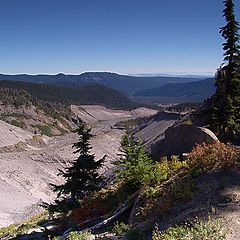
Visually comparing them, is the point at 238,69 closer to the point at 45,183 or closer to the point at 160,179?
the point at 160,179

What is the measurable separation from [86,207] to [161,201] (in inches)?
280

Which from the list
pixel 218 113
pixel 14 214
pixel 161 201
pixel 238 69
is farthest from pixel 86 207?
pixel 14 214

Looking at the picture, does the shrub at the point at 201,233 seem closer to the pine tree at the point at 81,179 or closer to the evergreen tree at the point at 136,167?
the evergreen tree at the point at 136,167

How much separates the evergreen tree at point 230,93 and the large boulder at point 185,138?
350cm

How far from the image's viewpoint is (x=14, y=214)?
5975cm

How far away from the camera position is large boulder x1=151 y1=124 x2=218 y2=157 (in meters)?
24.8

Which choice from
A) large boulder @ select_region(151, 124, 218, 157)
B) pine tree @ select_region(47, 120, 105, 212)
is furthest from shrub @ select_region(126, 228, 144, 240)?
large boulder @ select_region(151, 124, 218, 157)

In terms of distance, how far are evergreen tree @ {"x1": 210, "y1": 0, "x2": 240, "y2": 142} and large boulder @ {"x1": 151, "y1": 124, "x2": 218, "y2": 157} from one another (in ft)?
11.5

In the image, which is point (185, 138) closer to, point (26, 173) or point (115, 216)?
point (115, 216)

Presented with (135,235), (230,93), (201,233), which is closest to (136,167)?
(135,235)

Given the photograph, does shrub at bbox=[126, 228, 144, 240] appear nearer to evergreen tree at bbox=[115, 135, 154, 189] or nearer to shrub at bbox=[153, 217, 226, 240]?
shrub at bbox=[153, 217, 226, 240]

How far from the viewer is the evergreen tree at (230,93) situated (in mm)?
30766

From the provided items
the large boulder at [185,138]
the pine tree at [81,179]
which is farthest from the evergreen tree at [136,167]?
the large boulder at [185,138]

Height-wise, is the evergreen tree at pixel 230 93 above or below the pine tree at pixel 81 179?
above
